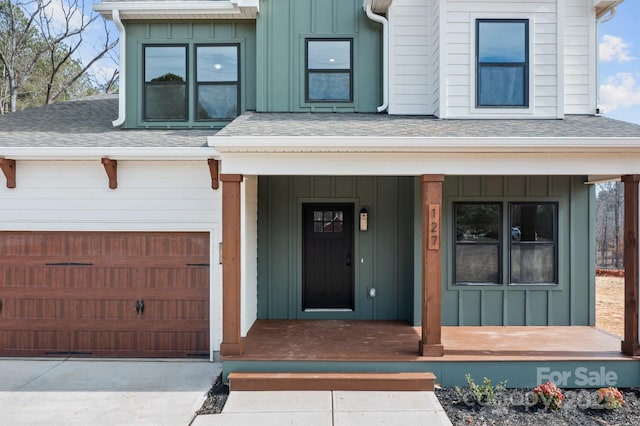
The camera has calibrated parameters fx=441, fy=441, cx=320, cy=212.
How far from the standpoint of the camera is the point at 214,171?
5.95 m

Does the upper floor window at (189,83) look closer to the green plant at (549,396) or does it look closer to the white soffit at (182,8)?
the white soffit at (182,8)

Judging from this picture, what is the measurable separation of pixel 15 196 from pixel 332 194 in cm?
456

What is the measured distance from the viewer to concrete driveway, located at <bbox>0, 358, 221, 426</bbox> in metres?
4.50

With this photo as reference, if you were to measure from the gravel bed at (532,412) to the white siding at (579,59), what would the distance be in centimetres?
415

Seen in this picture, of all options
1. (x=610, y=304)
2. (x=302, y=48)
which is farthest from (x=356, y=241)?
(x=610, y=304)

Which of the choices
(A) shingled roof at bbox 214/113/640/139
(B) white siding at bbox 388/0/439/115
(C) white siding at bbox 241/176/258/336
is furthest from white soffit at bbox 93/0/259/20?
(C) white siding at bbox 241/176/258/336

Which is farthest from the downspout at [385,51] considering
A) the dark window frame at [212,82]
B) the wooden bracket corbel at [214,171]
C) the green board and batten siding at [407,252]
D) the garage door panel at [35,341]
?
the garage door panel at [35,341]

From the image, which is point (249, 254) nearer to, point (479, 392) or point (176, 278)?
point (176, 278)

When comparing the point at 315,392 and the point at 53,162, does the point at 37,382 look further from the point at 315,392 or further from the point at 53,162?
the point at 315,392

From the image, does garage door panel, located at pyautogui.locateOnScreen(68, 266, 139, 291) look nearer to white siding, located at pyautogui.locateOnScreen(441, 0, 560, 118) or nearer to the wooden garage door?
the wooden garage door

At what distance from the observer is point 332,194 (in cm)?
713

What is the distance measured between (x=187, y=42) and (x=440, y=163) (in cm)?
450

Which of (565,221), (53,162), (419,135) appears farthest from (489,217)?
(53,162)

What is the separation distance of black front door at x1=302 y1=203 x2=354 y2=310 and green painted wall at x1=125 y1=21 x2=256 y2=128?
6.89 ft
